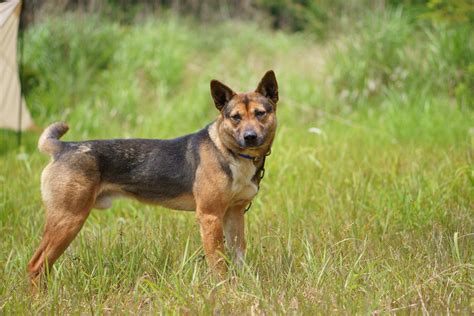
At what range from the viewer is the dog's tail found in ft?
14.8

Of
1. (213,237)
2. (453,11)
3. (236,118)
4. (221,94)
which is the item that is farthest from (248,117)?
(453,11)

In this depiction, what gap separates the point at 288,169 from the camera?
258 inches

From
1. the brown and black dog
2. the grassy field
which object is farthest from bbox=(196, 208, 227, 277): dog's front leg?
the grassy field

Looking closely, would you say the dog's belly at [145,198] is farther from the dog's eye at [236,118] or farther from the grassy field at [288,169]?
the dog's eye at [236,118]

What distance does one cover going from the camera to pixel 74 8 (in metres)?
13.1

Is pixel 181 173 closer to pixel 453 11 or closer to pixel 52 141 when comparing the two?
pixel 52 141

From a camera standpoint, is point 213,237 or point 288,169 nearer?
point 213,237

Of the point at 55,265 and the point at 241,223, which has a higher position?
the point at 241,223

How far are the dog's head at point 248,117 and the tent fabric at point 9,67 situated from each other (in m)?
1.94

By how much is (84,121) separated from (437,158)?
5040 millimetres

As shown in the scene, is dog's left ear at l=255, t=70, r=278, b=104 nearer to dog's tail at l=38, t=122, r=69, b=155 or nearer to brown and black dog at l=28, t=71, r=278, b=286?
brown and black dog at l=28, t=71, r=278, b=286

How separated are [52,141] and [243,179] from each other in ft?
4.46

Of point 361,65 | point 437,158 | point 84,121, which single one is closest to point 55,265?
point 437,158

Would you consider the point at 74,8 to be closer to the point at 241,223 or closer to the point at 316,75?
the point at 316,75
